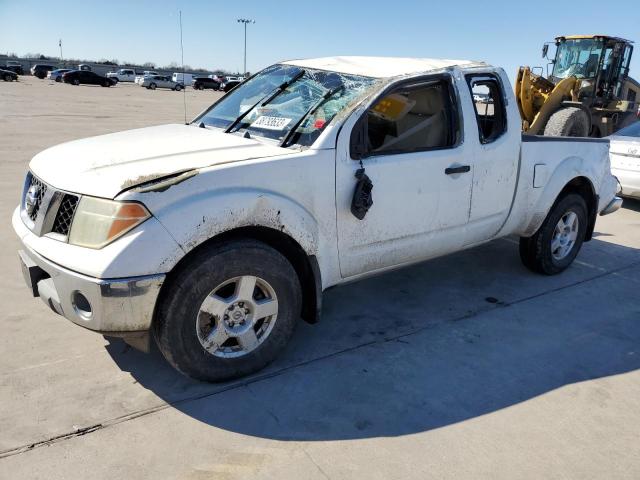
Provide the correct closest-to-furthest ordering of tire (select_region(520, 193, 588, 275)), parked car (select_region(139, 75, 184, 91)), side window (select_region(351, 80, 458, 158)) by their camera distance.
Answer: side window (select_region(351, 80, 458, 158)) < tire (select_region(520, 193, 588, 275)) < parked car (select_region(139, 75, 184, 91))

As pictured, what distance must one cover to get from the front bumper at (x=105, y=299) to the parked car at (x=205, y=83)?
56872 millimetres

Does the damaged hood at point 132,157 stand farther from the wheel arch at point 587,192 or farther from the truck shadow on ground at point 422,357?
the wheel arch at point 587,192

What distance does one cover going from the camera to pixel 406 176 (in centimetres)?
350

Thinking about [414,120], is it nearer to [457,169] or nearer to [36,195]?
[457,169]

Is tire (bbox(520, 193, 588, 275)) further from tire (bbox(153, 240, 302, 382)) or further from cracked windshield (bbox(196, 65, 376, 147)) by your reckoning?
tire (bbox(153, 240, 302, 382))

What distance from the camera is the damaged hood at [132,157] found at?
8.91ft

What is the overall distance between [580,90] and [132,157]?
1236 cm

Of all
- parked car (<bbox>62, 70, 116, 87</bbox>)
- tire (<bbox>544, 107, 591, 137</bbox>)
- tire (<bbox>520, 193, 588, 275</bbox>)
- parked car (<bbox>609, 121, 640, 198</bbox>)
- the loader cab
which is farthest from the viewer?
parked car (<bbox>62, 70, 116, 87</bbox>)

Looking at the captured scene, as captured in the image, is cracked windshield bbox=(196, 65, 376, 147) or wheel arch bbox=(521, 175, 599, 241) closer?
cracked windshield bbox=(196, 65, 376, 147)

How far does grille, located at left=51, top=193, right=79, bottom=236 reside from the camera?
2781 mm

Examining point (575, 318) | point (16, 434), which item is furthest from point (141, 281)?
point (575, 318)

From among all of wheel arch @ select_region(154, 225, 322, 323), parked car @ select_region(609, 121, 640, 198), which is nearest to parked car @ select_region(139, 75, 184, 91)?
parked car @ select_region(609, 121, 640, 198)

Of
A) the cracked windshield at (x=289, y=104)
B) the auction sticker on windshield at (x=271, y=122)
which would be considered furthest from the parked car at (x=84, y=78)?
the auction sticker on windshield at (x=271, y=122)

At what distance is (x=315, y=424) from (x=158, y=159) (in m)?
1.64
